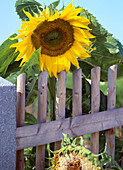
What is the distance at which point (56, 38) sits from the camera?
2492 mm

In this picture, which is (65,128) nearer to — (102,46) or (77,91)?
(77,91)

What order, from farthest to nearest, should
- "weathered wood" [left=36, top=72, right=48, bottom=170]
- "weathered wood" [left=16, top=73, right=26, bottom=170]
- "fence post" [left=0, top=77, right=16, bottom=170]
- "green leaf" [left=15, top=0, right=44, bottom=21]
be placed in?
1. "green leaf" [left=15, top=0, right=44, bottom=21]
2. "weathered wood" [left=36, top=72, right=48, bottom=170]
3. "weathered wood" [left=16, top=73, right=26, bottom=170]
4. "fence post" [left=0, top=77, right=16, bottom=170]

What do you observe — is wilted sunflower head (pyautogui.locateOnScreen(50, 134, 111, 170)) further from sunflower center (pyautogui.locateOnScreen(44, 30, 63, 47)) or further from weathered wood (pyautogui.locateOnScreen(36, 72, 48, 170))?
sunflower center (pyautogui.locateOnScreen(44, 30, 63, 47))

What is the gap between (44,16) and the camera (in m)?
2.21

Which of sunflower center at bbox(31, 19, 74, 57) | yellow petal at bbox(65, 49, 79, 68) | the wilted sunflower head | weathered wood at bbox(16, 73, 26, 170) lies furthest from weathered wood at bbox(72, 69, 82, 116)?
the wilted sunflower head

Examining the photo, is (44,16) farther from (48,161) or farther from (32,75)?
(48,161)

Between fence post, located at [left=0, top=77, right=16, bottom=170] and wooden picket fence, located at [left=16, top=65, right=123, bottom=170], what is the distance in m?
0.20

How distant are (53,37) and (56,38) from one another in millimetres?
43

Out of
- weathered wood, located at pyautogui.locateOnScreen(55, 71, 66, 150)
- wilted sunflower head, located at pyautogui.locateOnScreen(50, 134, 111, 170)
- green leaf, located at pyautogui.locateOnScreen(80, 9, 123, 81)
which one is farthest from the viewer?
green leaf, located at pyautogui.locateOnScreen(80, 9, 123, 81)

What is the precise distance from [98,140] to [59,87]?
0.73m

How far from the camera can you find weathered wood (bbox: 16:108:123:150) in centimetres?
214

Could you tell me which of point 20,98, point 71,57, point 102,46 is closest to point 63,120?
point 20,98

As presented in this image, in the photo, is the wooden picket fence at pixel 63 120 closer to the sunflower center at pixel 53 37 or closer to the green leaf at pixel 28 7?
the sunflower center at pixel 53 37

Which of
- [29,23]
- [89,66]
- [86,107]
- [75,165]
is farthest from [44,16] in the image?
[75,165]
